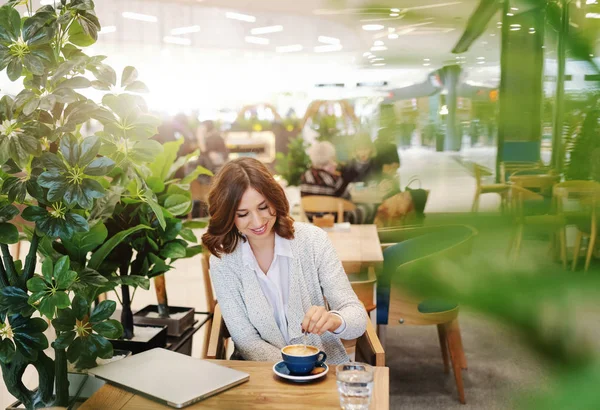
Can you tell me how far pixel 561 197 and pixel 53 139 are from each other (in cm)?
150

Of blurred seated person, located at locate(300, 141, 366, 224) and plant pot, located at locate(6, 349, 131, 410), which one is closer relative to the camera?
plant pot, located at locate(6, 349, 131, 410)

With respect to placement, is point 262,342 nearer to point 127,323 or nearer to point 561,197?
point 127,323

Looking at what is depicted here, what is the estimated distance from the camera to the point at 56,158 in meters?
1.48

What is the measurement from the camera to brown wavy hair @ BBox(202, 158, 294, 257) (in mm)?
2250

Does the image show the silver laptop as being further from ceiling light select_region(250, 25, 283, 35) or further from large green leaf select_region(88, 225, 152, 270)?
ceiling light select_region(250, 25, 283, 35)

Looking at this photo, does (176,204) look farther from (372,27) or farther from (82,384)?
(372,27)

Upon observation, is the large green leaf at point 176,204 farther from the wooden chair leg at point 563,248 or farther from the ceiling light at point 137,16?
the ceiling light at point 137,16

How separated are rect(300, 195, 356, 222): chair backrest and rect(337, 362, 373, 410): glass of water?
353 centimetres

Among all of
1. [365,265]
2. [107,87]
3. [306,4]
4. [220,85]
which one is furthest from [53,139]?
[220,85]

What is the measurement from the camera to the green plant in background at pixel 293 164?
559cm

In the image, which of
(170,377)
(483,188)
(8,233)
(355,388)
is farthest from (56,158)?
(483,188)

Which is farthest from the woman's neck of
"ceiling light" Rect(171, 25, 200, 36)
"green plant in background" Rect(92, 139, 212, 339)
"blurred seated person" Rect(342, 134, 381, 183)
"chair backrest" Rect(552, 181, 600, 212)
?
"ceiling light" Rect(171, 25, 200, 36)

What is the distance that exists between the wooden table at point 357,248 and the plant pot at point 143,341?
111 cm

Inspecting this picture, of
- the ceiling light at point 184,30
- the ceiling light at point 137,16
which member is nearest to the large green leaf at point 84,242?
the ceiling light at point 137,16
